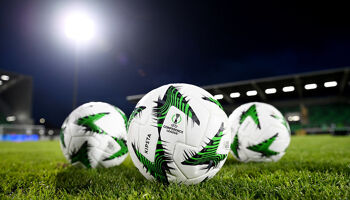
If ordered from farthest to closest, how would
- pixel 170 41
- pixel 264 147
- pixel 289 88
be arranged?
pixel 170 41
pixel 289 88
pixel 264 147

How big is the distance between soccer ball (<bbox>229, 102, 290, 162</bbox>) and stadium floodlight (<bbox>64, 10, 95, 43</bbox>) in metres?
15.8

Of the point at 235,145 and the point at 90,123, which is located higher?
the point at 90,123

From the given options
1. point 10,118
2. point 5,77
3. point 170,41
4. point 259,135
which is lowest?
point 10,118

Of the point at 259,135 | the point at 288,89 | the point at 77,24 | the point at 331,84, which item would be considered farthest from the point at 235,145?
the point at 331,84

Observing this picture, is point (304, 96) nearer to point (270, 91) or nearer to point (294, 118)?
point (294, 118)

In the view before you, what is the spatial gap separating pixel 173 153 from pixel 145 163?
366 mm

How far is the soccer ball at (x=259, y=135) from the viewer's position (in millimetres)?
3701

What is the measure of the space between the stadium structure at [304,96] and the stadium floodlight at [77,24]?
1534 centimetres

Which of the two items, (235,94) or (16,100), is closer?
(235,94)

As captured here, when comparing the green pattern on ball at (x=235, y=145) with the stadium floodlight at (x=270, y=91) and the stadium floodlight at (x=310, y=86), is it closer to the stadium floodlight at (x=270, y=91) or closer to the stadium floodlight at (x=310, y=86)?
the stadium floodlight at (x=310, y=86)

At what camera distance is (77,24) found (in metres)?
16.2

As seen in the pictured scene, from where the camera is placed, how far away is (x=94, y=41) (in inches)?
850

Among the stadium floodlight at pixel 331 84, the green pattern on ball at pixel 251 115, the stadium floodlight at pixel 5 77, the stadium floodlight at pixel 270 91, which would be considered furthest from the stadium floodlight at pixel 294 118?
the stadium floodlight at pixel 5 77

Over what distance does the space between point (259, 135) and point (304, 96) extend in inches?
1276
